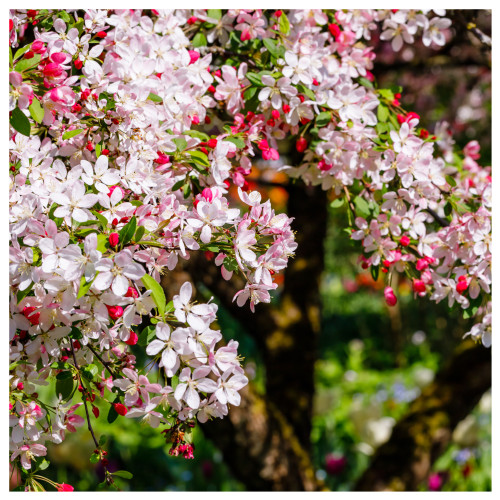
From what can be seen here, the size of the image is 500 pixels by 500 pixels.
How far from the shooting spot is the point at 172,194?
1.21 metres

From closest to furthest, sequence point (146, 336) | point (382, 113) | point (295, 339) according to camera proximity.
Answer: point (146, 336), point (382, 113), point (295, 339)

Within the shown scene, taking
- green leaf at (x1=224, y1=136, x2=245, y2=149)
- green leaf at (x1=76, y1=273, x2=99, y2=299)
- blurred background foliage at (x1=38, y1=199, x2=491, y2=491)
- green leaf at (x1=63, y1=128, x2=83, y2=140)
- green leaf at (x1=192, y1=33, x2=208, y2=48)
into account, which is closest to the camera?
green leaf at (x1=76, y1=273, x2=99, y2=299)

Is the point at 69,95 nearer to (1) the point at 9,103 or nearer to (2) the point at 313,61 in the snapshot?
(1) the point at 9,103

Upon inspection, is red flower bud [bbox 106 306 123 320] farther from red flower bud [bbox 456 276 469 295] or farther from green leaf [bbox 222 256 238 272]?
red flower bud [bbox 456 276 469 295]

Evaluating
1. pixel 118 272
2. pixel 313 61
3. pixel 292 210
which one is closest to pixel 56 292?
pixel 118 272

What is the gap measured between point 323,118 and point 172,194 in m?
0.50

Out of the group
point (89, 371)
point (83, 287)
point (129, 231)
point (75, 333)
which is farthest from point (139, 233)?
point (89, 371)

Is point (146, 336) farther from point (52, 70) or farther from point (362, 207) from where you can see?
point (362, 207)

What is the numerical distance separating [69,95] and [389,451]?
2.47 m

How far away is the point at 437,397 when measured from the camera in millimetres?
3045

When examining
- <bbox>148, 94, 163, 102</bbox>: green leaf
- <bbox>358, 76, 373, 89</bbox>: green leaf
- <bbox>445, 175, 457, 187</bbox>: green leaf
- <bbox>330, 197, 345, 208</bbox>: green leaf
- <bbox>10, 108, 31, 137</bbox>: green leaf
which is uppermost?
<bbox>358, 76, 373, 89</bbox>: green leaf

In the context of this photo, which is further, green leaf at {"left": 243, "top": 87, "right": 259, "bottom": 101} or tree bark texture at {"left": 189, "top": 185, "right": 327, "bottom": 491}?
tree bark texture at {"left": 189, "top": 185, "right": 327, "bottom": 491}

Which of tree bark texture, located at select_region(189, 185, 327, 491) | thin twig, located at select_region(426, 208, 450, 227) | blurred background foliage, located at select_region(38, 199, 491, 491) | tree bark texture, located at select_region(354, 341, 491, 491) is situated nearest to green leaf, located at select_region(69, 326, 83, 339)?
thin twig, located at select_region(426, 208, 450, 227)

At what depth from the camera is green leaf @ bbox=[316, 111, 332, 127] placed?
1515 mm
